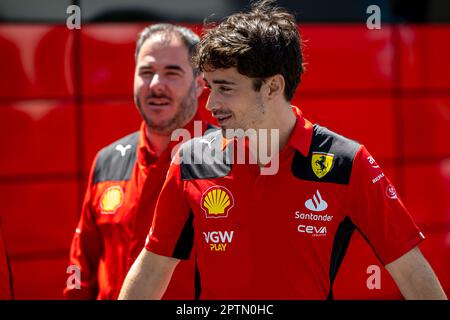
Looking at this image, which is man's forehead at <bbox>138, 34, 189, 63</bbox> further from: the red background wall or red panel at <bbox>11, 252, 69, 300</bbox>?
red panel at <bbox>11, 252, 69, 300</bbox>

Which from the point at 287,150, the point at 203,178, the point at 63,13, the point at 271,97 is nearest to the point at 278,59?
the point at 271,97

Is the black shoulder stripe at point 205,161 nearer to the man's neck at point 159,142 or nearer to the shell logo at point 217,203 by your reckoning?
the shell logo at point 217,203

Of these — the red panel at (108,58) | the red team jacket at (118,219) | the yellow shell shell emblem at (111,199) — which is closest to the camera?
the red team jacket at (118,219)

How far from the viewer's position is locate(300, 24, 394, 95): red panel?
493 cm

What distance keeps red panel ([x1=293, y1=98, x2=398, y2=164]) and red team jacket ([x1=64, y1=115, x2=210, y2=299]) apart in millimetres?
1792

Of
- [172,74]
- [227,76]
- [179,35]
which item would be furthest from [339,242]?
[179,35]

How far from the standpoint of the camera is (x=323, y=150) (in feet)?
8.14

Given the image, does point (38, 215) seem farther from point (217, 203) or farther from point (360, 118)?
point (217, 203)

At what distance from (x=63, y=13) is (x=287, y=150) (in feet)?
8.21

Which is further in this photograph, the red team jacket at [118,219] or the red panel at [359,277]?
the red panel at [359,277]

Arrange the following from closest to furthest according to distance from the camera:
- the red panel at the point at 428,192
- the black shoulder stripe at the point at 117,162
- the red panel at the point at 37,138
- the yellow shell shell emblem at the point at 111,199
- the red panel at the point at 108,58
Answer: the yellow shell shell emblem at the point at 111,199
the black shoulder stripe at the point at 117,162
the red panel at the point at 37,138
the red panel at the point at 108,58
the red panel at the point at 428,192

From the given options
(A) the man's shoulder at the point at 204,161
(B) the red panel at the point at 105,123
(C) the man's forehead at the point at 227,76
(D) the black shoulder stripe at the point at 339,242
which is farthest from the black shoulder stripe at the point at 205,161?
(B) the red panel at the point at 105,123

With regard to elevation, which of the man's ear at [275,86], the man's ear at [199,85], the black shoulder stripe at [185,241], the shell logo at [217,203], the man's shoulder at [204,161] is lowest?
the black shoulder stripe at [185,241]

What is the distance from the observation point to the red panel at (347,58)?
4.93m
